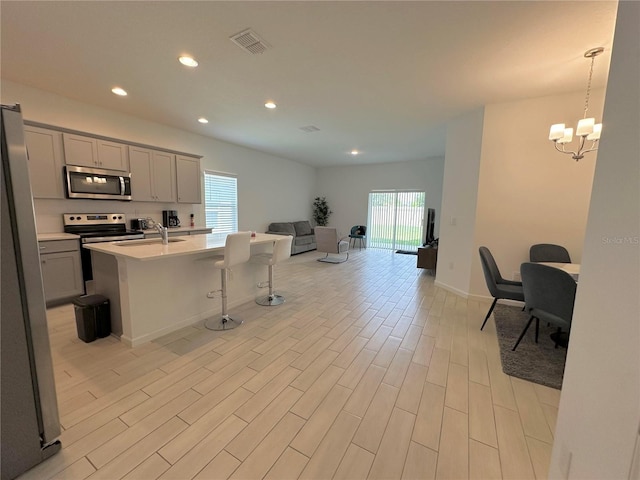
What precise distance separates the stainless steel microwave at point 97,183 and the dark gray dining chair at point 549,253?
6091 millimetres

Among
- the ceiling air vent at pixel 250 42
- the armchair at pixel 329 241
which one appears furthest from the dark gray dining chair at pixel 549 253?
the ceiling air vent at pixel 250 42

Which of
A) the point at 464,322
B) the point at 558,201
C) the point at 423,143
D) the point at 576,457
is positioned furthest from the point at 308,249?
the point at 576,457

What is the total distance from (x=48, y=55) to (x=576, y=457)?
4.91 m

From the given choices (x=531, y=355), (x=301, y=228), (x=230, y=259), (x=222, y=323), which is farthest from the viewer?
(x=301, y=228)

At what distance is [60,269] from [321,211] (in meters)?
6.95

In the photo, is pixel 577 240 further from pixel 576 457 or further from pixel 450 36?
pixel 576 457

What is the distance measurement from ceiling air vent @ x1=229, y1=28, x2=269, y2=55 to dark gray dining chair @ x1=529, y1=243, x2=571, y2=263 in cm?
400

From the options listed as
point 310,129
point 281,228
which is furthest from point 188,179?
point 281,228

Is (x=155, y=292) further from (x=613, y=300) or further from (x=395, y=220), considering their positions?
(x=395, y=220)

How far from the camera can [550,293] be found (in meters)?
2.16

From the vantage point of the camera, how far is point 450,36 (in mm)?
2164

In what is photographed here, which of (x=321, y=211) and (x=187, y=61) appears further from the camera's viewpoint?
(x=321, y=211)

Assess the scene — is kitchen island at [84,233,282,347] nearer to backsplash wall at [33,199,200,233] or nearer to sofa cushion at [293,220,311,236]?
backsplash wall at [33,199,200,233]

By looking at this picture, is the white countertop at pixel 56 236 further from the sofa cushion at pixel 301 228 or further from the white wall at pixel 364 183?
the white wall at pixel 364 183
